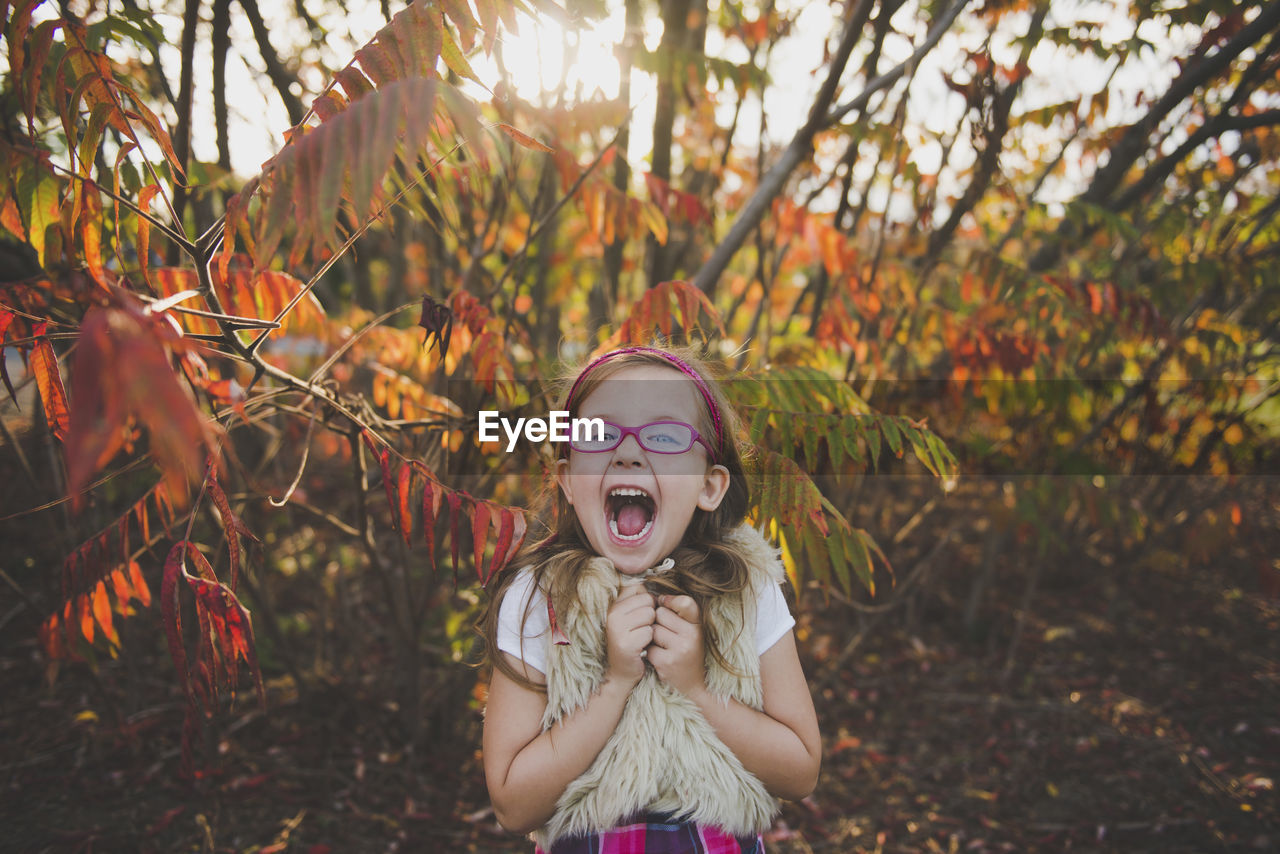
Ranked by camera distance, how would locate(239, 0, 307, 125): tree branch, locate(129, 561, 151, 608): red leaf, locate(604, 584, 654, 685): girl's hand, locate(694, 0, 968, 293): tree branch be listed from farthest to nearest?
locate(239, 0, 307, 125): tree branch → locate(694, 0, 968, 293): tree branch → locate(129, 561, 151, 608): red leaf → locate(604, 584, 654, 685): girl's hand

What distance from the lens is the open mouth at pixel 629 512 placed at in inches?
59.6

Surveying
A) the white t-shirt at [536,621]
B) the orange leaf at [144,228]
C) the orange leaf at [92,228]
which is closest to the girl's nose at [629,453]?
the white t-shirt at [536,621]

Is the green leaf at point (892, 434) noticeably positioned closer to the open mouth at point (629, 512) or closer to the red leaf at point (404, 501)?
the open mouth at point (629, 512)

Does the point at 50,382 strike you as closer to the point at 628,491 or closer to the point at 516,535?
the point at 516,535

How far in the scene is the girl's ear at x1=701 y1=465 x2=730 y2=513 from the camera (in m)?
1.64

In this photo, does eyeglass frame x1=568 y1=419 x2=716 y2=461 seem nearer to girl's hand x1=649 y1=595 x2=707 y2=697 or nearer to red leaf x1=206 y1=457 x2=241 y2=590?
girl's hand x1=649 y1=595 x2=707 y2=697

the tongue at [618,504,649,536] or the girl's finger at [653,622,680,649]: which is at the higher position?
the tongue at [618,504,649,536]

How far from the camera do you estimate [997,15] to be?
3248 mm

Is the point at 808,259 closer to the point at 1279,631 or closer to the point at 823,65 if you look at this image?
the point at 823,65

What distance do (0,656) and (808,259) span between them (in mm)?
4900

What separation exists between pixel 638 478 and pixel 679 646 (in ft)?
1.18

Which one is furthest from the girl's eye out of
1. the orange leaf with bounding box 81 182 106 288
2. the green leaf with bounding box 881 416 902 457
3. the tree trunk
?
the tree trunk

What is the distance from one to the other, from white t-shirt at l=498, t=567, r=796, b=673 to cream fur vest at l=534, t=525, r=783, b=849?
0.17 ft

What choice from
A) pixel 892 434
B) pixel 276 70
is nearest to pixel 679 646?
pixel 892 434
